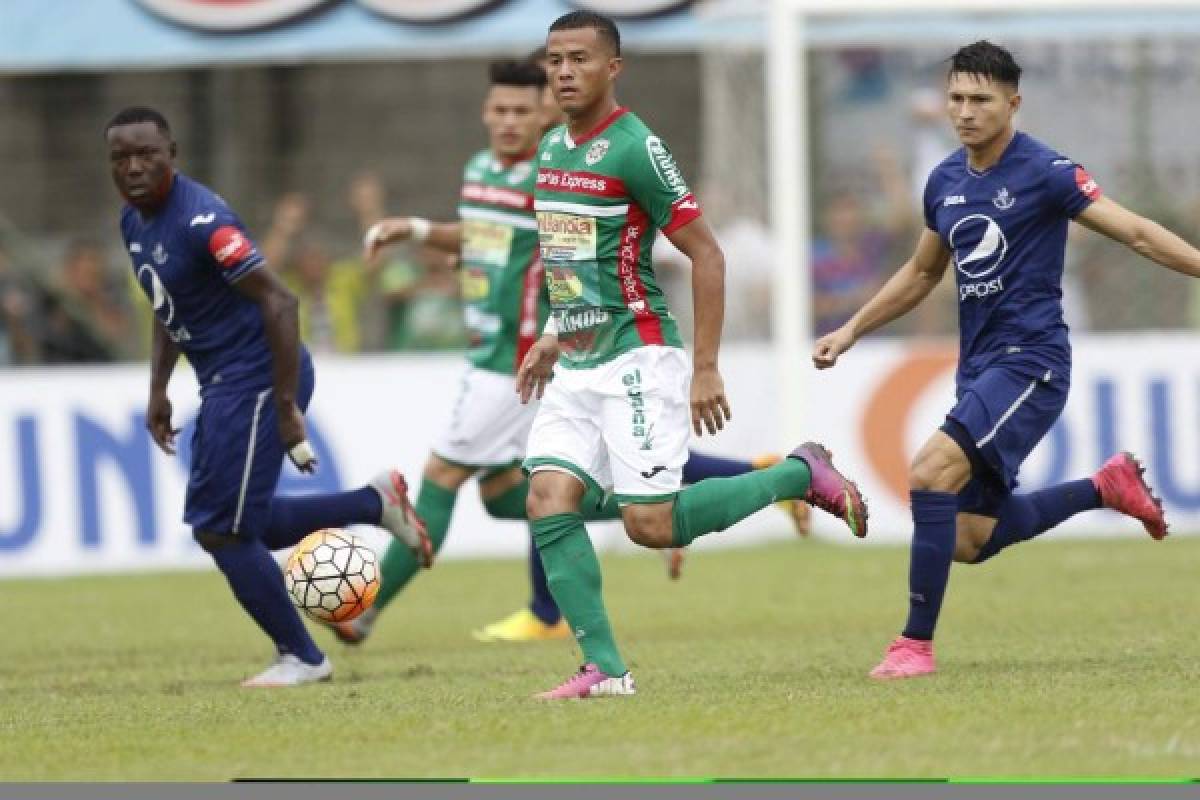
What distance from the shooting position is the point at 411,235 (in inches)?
457

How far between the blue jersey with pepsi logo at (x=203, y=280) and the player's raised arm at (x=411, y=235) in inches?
64.8

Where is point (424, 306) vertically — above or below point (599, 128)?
below

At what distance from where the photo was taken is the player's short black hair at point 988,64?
901cm

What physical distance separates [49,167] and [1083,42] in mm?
9052

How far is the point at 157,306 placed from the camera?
9.80 meters

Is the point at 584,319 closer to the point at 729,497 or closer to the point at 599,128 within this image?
the point at 599,128

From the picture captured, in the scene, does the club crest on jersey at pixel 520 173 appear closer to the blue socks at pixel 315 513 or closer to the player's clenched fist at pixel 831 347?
the blue socks at pixel 315 513

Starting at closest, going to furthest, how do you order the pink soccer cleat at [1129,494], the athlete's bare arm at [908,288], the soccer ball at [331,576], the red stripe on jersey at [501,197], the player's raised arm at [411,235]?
the athlete's bare arm at [908,288]
the soccer ball at [331,576]
the pink soccer cleat at [1129,494]
the player's raised arm at [411,235]
the red stripe on jersey at [501,197]

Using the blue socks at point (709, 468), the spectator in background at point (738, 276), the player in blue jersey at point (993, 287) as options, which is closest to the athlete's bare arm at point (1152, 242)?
the player in blue jersey at point (993, 287)

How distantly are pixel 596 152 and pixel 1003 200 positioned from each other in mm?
1625

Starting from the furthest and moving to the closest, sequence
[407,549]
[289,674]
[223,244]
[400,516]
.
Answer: [407,549] < [400,516] < [289,674] < [223,244]

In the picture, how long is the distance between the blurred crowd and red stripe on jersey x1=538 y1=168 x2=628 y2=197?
32.3 feet

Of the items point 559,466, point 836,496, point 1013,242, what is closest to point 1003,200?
point 1013,242

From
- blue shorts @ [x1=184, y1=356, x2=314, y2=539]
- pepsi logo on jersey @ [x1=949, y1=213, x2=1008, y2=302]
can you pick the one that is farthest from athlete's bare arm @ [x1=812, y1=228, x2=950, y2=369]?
blue shorts @ [x1=184, y1=356, x2=314, y2=539]
